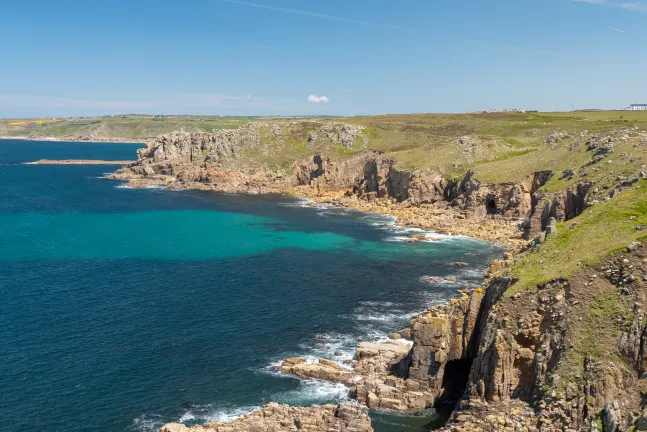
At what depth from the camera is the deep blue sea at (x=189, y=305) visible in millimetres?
50812

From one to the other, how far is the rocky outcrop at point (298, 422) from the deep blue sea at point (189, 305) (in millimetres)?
3226

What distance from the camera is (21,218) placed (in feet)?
466

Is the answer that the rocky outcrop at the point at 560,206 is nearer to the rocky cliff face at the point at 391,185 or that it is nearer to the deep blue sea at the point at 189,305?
the rocky cliff face at the point at 391,185

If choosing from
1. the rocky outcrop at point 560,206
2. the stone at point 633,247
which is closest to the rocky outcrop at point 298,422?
the stone at point 633,247

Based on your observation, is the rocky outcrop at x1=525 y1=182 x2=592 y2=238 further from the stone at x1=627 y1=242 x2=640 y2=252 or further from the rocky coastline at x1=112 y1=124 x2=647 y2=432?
the stone at x1=627 y1=242 x2=640 y2=252

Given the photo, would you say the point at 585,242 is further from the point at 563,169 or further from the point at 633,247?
the point at 563,169

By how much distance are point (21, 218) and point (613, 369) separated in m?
149

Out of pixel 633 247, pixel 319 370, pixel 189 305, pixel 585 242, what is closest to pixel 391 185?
pixel 189 305

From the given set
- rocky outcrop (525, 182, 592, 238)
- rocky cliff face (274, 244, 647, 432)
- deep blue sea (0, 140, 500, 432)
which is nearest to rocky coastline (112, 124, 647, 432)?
rocky cliff face (274, 244, 647, 432)

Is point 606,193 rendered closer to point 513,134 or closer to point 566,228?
point 566,228

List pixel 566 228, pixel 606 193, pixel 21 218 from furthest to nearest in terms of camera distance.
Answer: pixel 21 218
pixel 606 193
pixel 566 228

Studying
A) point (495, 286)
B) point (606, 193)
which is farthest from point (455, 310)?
point (606, 193)

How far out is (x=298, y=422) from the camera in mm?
44125

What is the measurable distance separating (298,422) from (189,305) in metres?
36.0
